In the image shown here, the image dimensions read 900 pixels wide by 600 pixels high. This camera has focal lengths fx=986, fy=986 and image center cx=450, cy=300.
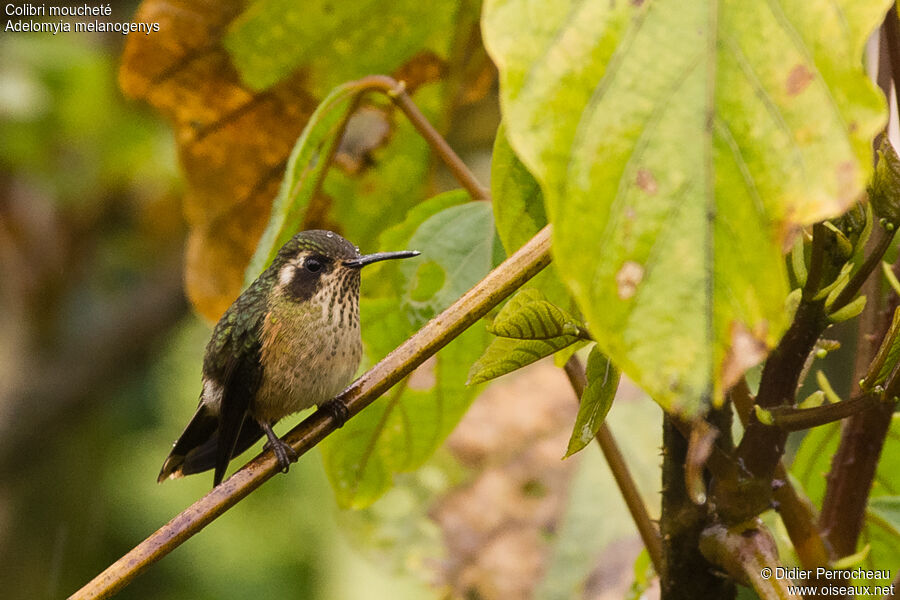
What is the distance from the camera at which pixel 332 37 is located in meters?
1.28

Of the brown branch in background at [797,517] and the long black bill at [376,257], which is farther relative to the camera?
the long black bill at [376,257]

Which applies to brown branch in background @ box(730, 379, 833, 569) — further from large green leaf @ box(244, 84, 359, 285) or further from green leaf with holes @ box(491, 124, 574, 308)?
large green leaf @ box(244, 84, 359, 285)

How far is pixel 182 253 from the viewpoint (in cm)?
374

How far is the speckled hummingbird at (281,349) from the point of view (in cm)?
116

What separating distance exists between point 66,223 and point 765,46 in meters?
3.57

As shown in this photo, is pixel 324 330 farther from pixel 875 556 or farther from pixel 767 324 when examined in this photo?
pixel 767 324

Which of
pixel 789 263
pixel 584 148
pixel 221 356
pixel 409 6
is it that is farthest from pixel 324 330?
pixel 584 148

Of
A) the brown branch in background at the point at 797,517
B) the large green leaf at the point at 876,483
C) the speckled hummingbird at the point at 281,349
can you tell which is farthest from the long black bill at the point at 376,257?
the large green leaf at the point at 876,483

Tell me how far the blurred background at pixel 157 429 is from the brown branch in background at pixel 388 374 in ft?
Result: 1.79

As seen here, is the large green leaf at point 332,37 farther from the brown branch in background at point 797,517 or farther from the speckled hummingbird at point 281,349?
the brown branch in background at point 797,517

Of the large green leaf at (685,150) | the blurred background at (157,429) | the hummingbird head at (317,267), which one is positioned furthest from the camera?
the blurred background at (157,429)

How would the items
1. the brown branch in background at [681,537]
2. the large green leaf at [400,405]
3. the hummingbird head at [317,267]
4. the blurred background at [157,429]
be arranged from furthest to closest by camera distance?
1. the blurred background at [157,429]
2. the hummingbird head at [317,267]
3. the large green leaf at [400,405]
4. the brown branch in background at [681,537]

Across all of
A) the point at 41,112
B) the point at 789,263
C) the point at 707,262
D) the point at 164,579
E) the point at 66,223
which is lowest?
the point at 164,579

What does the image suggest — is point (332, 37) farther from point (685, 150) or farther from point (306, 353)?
point (685, 150)
